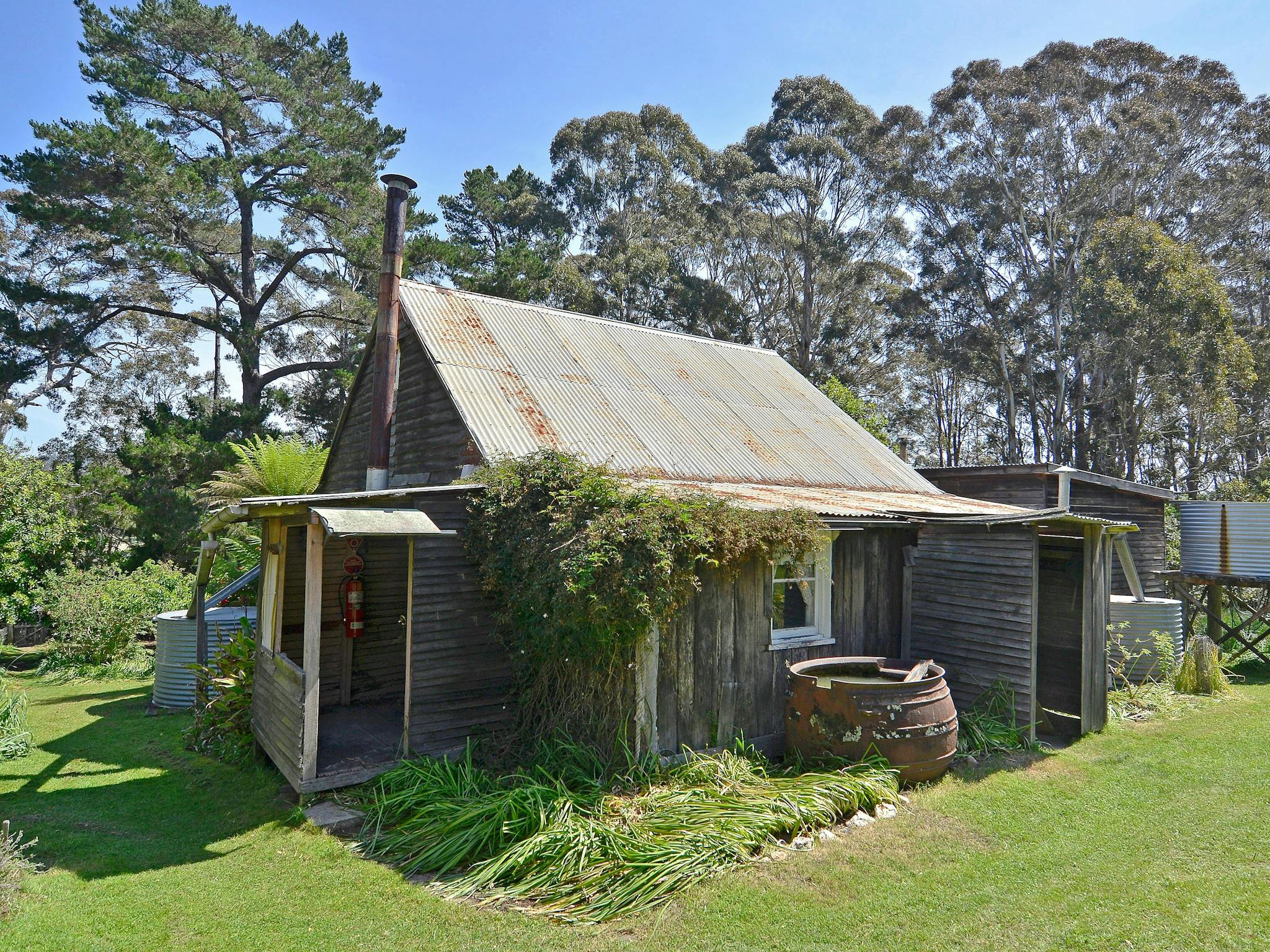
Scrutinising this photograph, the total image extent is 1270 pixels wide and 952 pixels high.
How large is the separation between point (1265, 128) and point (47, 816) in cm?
3870

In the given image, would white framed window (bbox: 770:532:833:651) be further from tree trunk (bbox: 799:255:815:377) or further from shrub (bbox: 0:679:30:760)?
tree trunk (bbox: 799:255:815:377)

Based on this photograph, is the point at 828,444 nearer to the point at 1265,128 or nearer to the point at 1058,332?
the point at 1058,332

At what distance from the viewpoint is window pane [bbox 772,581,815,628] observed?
28.8 ft

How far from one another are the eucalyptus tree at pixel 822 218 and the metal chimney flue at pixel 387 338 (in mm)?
24227

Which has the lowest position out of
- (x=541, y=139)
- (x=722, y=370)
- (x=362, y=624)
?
(x=362, y=624)

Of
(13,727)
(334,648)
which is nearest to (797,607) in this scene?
(334,648)

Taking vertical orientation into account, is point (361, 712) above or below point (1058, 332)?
below

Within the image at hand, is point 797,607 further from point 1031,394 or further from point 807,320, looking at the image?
point 1031,394

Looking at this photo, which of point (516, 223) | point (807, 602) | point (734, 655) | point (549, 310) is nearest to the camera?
point (734, 655)

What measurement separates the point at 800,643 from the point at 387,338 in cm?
677

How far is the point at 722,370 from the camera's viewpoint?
14312 millimetres

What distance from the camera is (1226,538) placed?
43.9ft

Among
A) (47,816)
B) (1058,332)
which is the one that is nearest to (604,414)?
(47,816)

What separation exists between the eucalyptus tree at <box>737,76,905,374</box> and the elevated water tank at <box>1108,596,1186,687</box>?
869 inches
